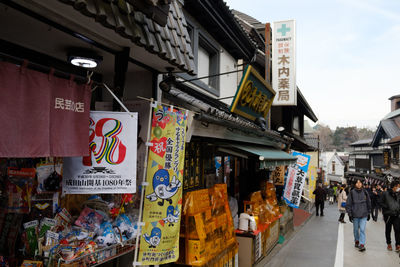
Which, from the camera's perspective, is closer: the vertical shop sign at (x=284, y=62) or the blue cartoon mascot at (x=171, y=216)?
the blue cartoon mascot at (x=171, y=216)

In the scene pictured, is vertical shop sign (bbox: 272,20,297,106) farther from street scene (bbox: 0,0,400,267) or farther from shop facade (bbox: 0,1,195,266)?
shop facade (bbox: 0,1,195,266)

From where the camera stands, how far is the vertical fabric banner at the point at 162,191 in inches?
174

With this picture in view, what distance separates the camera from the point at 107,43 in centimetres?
400

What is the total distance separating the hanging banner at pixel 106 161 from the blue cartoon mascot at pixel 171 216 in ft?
2.94

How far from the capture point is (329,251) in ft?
35.3

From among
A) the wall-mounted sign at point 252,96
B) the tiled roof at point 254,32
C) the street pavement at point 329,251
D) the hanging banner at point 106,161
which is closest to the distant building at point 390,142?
the street pavement at point 329,251

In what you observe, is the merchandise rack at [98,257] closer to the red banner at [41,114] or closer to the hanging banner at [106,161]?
the hanging banner at [106,161]

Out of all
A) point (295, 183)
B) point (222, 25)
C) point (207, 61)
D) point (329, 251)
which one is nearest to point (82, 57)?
point (207, 61)

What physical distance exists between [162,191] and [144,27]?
2.46m

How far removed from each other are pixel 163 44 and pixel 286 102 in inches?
365

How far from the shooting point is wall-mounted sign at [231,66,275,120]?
8.23 metres

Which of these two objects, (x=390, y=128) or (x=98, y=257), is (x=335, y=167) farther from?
(x=98, y=257)

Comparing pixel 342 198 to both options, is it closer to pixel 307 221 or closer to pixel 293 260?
pixel 307 221

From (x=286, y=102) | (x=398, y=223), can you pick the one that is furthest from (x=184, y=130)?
(x=398, y=223)
